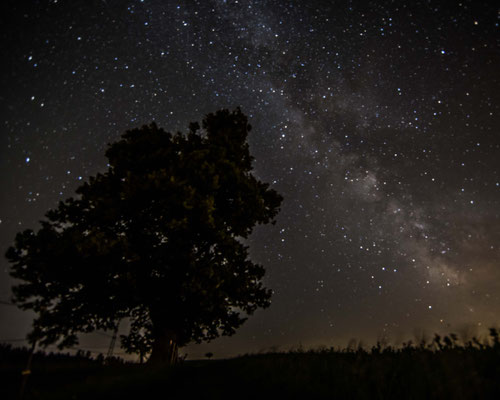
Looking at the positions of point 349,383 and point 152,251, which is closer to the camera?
point 349,383

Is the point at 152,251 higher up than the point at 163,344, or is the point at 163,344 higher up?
the point at 152,251

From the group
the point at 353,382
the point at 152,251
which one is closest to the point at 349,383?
the point at 353,382

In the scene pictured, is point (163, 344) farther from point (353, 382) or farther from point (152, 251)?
point (353, 382)

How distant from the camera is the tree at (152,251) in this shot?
9.55m

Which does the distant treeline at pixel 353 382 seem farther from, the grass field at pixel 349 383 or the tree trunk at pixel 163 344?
the tree trunk at pixel 163 344

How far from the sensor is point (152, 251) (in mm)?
10984

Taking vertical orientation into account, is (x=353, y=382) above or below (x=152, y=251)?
below

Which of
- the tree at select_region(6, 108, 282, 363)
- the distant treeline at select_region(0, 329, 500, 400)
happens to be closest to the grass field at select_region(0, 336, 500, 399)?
the distant treeline at select_region(0, 329, 500, 400)

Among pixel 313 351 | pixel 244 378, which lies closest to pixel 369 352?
pixel 313 351

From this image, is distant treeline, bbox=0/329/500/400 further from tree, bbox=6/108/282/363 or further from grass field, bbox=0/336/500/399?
tree, bbox=6/108/282/363

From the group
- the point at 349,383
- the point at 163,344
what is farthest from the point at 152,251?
the point at 349,383

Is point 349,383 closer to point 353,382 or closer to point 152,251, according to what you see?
point 353,382

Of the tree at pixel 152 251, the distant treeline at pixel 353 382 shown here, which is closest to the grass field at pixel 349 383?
the distant treeline at pixel 353 382

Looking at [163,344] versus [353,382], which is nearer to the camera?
[353,382]
